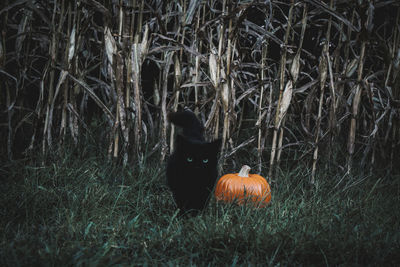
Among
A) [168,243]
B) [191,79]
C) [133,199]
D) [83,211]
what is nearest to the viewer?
[168,243]

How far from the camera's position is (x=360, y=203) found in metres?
2.22

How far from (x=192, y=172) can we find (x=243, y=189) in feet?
1.45

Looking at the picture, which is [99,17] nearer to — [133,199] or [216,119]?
[216,119]

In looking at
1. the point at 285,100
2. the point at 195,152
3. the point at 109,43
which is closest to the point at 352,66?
the point at 285,100

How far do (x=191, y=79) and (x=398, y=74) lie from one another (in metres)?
1.73

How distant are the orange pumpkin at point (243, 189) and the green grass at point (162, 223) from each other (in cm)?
9

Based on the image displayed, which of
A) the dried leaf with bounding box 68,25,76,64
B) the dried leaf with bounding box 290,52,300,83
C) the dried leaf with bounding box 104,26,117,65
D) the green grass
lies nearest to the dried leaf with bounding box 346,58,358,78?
the dried leaf with bounding box 290,52,300,83

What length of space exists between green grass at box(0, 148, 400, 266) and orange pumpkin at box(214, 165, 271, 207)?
0.09 meters

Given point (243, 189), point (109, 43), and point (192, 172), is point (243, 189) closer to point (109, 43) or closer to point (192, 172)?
point (192, 172)

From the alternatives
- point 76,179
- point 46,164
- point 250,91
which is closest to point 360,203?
point 250,91

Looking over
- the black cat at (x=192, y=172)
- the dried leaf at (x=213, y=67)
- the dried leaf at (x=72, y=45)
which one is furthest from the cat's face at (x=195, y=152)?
the dried leaf at (x=72, y=45)

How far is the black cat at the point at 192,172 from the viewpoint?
1985mm

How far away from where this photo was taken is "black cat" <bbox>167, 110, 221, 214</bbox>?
78.1 inches

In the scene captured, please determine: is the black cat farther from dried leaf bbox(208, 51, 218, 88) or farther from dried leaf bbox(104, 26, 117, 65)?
dried leaf bbox(104, 26, 117, 65)
